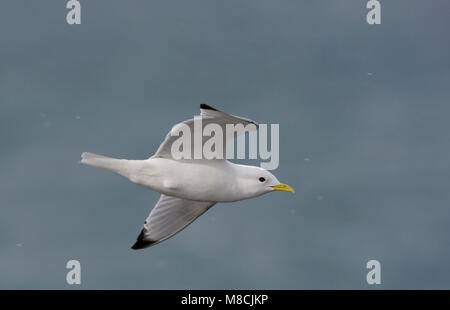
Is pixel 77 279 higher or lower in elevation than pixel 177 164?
lower

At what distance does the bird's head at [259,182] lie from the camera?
14.5m

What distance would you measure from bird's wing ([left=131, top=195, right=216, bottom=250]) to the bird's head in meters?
1.27

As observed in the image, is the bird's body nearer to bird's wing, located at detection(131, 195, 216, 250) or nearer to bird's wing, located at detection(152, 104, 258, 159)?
bird's wing, located at detection(152, 104, 258, 159)

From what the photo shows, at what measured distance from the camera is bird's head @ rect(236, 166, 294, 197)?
14537 mm

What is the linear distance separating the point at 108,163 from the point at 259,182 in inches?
89.9

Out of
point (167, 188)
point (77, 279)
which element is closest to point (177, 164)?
point (167, 188)

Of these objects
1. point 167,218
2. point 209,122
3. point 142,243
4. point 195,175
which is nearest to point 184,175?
point 195,175

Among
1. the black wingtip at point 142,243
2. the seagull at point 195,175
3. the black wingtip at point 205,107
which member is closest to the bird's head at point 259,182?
the seagull at point 195,175

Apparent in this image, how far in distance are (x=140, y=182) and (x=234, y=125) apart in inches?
64.2

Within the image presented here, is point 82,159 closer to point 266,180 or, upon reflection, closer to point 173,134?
point 173,134

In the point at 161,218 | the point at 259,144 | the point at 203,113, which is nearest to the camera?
the point at 203,113

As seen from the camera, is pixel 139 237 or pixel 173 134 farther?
pixel 139 237

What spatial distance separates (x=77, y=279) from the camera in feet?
49.4

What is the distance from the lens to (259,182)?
47.9ft
